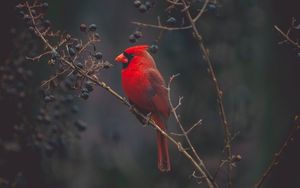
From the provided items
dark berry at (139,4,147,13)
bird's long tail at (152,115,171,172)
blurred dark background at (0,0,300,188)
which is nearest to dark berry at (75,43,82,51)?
dark berry at (139,4,147,13)

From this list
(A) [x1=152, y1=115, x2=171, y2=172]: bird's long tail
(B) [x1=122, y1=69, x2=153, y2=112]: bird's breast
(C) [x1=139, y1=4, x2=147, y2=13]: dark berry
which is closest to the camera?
(C) [x1=139, y1=4, x2=147, y2=13]: dark berry

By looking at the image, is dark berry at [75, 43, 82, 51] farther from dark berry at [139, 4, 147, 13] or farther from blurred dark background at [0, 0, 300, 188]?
blurred dark background at [0, 0, 300, 188]

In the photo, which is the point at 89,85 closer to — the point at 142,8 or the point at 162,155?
the point at 142,8

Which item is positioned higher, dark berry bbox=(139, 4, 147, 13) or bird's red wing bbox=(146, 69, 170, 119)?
dark berry bbox=(139, 4, 147, 13)

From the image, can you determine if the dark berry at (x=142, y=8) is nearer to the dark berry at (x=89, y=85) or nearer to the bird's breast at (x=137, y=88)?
the dark berry at (x=89, y=85)

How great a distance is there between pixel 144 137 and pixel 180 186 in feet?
7.34

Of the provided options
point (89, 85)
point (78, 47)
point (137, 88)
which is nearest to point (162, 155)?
point (137, 88)

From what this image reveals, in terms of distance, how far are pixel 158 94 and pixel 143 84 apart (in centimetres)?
11

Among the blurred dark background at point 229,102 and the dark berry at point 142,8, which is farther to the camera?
the blurred dark background at point 229,102

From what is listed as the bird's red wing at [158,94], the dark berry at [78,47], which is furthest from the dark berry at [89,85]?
the bird's red wing at [158,94]

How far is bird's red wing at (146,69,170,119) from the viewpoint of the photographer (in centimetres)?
392

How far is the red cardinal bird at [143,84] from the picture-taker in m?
3.86

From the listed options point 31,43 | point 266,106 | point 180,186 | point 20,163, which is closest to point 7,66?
point 31,43

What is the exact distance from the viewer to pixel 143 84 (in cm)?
389
